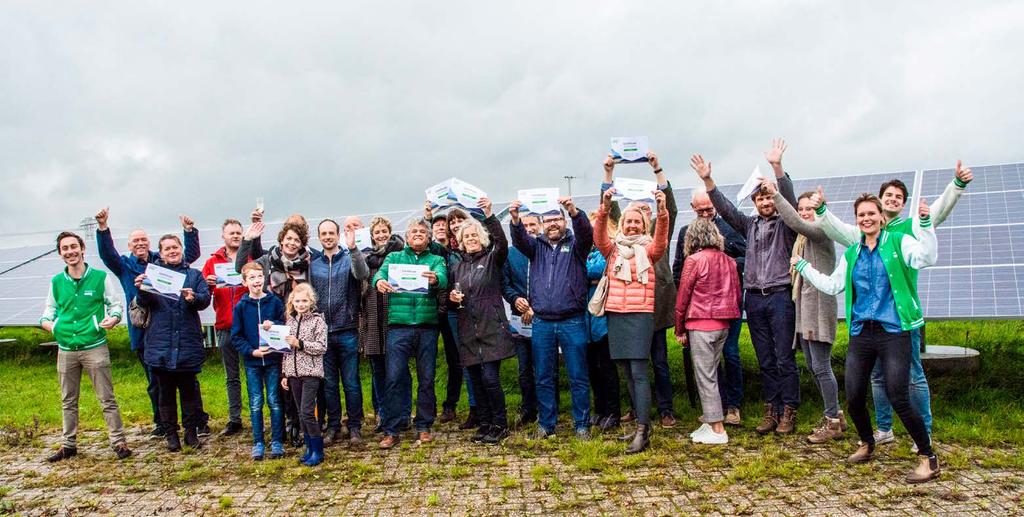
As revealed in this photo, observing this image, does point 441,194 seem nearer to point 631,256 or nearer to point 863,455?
point 631,256

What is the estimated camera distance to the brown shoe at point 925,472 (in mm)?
5293

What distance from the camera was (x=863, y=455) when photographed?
5844 millimetres

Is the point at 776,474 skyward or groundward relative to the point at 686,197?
groundward

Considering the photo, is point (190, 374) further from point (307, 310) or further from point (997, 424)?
point (997, 424)

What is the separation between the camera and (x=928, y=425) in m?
5.98

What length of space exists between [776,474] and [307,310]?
4015 millimetres

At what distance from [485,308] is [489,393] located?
2.66 feet

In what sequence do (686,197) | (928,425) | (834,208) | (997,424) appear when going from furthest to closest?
1. (686,197)
2. (834,208)
3. (997,424)
4. (928,425)

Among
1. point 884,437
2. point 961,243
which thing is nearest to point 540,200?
point 884,437

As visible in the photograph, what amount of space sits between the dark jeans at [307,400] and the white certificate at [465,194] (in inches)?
81.0

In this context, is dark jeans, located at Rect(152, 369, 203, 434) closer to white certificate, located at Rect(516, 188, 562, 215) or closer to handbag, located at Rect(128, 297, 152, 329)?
handbag, located at Rect(128, 297, 152, 329)

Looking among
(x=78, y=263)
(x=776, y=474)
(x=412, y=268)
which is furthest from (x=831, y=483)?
(x=78, y=263)

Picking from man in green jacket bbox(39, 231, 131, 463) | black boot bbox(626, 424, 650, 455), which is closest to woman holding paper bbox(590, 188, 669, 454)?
black boot bbox(626, 424, 650, 455)

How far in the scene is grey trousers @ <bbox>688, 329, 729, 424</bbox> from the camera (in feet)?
21.9
